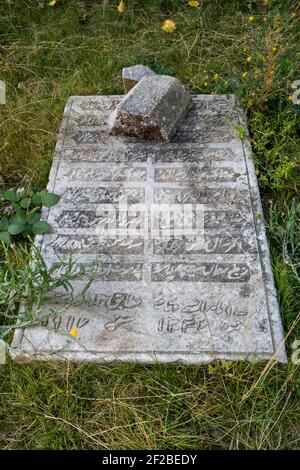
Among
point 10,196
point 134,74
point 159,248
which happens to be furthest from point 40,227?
point 134,74

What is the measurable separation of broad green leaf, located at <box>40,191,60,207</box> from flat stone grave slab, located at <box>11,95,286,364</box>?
4 cm

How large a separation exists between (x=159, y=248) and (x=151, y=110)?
99cm

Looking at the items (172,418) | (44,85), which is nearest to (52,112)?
(44,85)

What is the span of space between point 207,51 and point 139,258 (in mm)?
2206

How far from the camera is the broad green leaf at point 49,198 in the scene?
310 cm

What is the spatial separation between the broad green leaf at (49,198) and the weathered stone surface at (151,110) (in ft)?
2.27

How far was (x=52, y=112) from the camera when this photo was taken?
3.81 m

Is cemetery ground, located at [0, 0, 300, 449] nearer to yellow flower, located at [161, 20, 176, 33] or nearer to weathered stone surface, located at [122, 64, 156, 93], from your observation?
yellow flower, located at [161, 20, 176, 33]

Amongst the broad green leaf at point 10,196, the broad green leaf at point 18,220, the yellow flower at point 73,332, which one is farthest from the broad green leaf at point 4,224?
the yellow flower at point 73,332

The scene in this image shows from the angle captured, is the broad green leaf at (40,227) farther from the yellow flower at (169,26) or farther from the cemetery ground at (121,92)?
the yellow flower at (169,26)

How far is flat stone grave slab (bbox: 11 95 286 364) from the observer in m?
2.51

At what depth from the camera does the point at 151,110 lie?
3359 mm

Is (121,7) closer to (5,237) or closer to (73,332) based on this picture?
(5,237)

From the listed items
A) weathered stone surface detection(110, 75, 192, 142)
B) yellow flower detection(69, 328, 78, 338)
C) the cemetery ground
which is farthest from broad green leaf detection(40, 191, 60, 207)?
yellow flower detection(69, 328, 78, 338)
